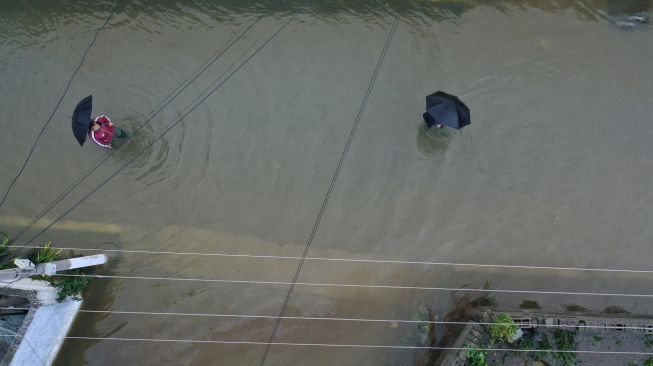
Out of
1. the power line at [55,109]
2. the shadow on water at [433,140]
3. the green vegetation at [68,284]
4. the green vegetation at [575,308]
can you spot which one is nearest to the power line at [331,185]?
the shadow on water at [433,140]

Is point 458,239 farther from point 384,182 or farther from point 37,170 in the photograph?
point 37,170

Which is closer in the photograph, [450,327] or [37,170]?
[450,327]

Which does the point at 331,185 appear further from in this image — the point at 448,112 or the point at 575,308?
the point at 575,308

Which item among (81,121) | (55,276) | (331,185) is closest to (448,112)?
(331,185)

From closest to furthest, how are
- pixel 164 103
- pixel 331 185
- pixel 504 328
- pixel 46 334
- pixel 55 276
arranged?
pixel 504 328
pixel 46 334
pixel 55 276
pixel 331 185
pixel 164 103

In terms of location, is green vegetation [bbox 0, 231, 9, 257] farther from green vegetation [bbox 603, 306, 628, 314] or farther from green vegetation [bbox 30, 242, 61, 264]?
green vegetation [bbox 603, 306, 628, 314]

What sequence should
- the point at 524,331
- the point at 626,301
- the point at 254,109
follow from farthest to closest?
the point at 254,109
the point at 626,301
the point at 524,331

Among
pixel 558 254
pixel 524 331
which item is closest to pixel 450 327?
pixel 524 331

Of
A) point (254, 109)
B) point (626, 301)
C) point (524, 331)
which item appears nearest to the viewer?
point (524, 331)
